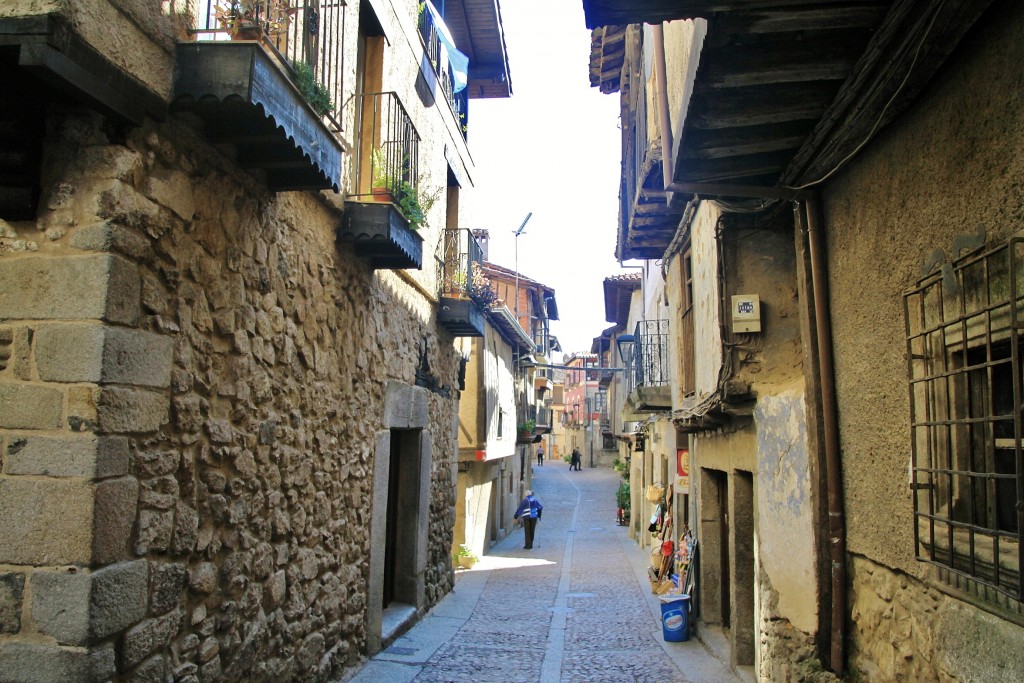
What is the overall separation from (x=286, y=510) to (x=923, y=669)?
3.74 meters

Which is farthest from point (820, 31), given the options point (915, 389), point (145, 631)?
point (145, 631)

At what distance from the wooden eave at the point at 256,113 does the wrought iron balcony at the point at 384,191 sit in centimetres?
130

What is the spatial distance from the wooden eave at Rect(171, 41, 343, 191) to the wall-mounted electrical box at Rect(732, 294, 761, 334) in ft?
10.9

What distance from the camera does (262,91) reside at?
12.2 feet

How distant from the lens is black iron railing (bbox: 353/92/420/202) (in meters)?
6.48

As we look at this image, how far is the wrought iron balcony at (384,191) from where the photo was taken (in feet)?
20.1

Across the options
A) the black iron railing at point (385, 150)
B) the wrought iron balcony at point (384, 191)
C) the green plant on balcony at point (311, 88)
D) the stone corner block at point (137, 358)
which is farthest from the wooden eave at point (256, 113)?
the black iron railing at point (385, 150)

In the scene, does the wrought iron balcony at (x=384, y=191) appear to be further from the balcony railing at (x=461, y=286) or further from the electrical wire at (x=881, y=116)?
the electrical wire at (x=881, y=116)

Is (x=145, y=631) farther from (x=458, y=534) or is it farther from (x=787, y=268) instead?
(x=458, y=534)

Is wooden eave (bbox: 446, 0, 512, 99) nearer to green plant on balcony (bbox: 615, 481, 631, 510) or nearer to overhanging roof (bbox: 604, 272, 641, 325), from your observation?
overhanging roof (bbox: 604, 272, 641, 325)

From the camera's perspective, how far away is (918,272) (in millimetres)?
3688

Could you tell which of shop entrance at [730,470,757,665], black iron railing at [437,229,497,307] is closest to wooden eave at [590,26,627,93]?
black iron railing at [437,229,497,307]

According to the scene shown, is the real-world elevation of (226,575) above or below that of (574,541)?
above

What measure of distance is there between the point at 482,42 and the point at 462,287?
4.57 m
